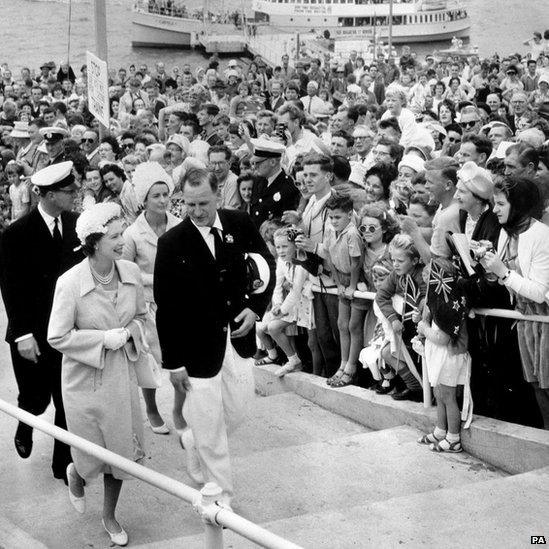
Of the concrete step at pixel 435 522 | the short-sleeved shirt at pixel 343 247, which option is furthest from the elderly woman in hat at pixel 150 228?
the concrete step at pixel 435 522

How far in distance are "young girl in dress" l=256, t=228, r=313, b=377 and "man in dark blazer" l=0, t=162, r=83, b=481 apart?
6.19 feet

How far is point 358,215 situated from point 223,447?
255 cm

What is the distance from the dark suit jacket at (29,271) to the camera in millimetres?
6441

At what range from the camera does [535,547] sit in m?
4.95

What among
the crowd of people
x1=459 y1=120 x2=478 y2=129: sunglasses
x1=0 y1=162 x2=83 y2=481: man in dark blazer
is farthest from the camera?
x1=459 y1=120 x2=478 y2=129: sunglasses

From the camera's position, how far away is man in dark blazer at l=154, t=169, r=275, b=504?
5.61 metres

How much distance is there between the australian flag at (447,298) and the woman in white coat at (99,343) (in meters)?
1.82

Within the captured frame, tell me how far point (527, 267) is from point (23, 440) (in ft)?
11.1

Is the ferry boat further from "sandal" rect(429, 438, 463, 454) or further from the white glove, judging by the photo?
the white glove

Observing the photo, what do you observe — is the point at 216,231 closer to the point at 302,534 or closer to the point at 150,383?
the point at 150,383

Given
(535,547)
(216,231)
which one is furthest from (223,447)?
(535,547)

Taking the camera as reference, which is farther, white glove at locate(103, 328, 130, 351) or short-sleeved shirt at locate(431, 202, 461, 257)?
short-sleeved shirt at locate(431, 202, 461, 257)

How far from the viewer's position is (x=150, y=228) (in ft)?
23.4

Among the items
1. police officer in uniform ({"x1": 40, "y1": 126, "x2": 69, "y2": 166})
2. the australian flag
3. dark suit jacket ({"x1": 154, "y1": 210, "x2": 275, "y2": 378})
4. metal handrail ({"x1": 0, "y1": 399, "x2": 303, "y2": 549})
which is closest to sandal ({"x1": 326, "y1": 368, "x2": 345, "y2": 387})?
the australian flag
